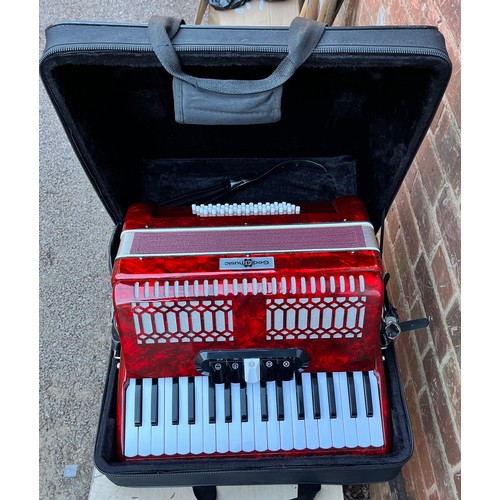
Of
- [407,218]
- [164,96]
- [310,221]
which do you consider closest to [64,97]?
[164,96]

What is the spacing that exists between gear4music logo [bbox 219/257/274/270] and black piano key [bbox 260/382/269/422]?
26 cm

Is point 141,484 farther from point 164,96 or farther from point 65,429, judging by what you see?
point 164,96

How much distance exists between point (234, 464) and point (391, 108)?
791mm

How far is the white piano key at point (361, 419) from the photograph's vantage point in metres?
1.03

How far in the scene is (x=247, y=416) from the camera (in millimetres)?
1043

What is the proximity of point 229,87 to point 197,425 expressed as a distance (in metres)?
0.67

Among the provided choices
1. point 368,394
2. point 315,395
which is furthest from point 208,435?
point 368,394

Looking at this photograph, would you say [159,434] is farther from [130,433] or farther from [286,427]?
[286,427]

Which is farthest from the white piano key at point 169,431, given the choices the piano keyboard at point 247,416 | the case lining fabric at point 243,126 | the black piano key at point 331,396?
the case lining fabric at point 243,126

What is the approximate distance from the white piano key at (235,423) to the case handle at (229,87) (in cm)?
55

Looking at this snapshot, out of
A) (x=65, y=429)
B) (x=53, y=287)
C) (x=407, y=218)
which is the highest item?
(x=407, y=218)

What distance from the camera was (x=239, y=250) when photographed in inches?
39.8

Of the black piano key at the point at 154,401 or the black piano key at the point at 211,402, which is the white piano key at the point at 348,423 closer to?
the black piano key at the point at 211,402

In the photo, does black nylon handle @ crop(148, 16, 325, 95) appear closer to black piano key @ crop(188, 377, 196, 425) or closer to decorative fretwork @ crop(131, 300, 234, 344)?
decorative fretwork @ crop(131, 300, 234, 344)
